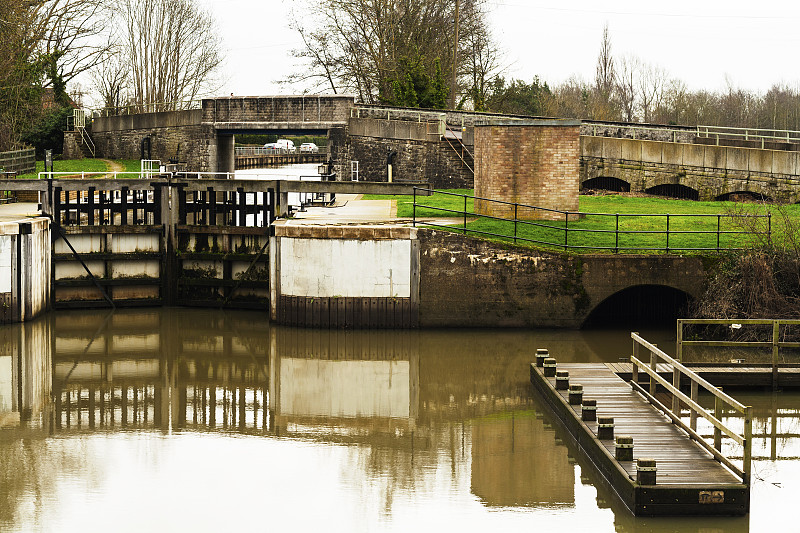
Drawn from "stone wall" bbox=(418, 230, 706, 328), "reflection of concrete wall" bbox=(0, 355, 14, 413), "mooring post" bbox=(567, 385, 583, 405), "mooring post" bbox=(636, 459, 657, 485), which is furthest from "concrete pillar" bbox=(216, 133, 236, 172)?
"mooring post" bbox=(636, 459, 657, 485)

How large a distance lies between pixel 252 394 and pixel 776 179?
21.0 metres

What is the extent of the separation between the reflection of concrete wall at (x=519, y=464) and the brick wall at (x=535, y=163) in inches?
409

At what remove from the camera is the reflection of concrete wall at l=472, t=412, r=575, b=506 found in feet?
50.9

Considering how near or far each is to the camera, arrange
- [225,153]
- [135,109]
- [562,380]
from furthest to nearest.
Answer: [135,109] < [225,153] < [562,380]

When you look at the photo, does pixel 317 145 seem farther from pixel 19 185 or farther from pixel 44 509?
pixel 44 509

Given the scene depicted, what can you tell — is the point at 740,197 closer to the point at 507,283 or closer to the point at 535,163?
the point at 535,163

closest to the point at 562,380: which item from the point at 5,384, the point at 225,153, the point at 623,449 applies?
the point at 623,449

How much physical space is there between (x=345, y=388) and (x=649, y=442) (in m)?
8.16

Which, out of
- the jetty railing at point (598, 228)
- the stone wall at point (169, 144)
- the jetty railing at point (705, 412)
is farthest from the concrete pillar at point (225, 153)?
the jetty railing at point (705, 412)

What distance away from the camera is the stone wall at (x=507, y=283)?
86.4 feet

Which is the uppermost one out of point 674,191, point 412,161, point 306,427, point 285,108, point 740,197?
point 285,108

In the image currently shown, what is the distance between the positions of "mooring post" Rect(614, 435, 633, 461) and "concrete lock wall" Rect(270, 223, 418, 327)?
12.2m

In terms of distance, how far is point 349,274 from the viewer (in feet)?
87.1

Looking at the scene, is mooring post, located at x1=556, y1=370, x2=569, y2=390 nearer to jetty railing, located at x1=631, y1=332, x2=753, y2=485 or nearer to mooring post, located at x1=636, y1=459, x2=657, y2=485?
jetty railing, located at x1=631, y1=332, x2=753, y2=485
